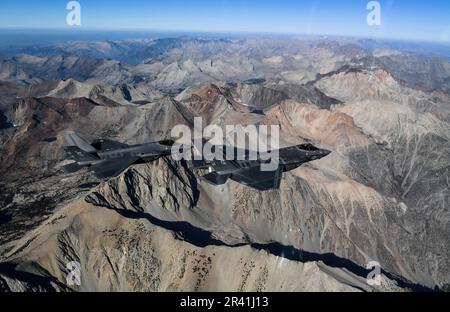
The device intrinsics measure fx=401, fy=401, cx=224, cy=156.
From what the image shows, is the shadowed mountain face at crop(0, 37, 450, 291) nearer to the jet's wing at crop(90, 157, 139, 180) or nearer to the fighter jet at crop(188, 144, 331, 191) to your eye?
the fighter jet at crop(188, 144, 331, 191)

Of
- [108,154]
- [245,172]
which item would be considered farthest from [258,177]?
[108,154]

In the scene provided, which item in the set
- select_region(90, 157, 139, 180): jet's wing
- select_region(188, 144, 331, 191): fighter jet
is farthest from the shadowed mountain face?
select_region(90, 157, 139, 180): jet's wing

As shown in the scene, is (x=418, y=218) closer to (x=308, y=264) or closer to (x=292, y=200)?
(x=292, y=200)

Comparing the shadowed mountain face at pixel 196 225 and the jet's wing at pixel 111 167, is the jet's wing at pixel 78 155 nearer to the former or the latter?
the jet's wing at pixel 111 167

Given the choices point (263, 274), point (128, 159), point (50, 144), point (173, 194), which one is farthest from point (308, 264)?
point (50, 144)

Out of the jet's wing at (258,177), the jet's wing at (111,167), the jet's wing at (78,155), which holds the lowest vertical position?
the jet's wing at (258,177)

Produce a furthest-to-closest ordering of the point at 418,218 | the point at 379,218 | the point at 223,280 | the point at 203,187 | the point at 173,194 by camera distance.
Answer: the point at 418,218
the point at 379,218
the point at 203,187
the point at 173,194
the point at 223,280

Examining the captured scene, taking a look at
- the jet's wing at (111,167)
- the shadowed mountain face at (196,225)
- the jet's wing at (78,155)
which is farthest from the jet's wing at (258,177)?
the jet's wing at (78,155)
